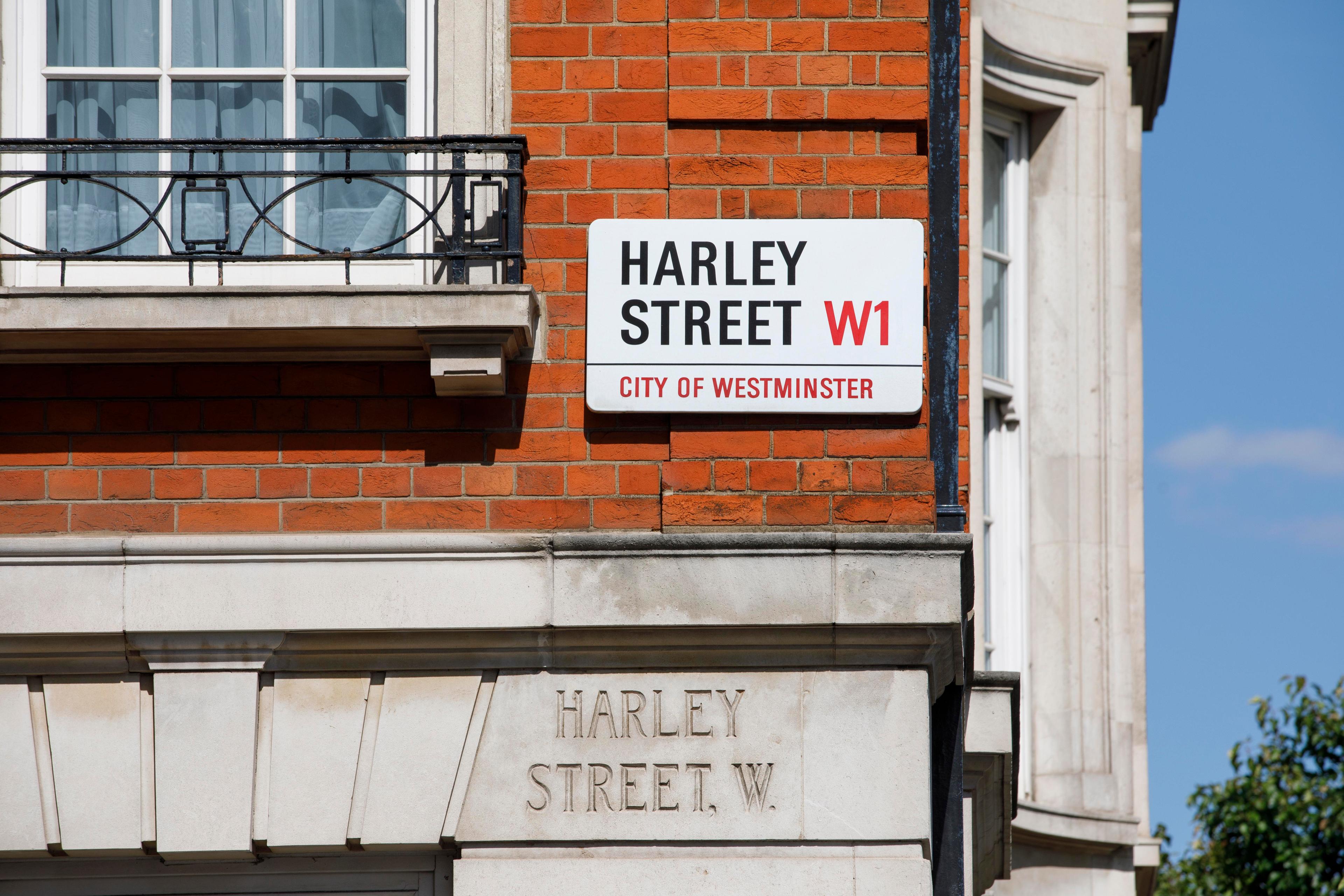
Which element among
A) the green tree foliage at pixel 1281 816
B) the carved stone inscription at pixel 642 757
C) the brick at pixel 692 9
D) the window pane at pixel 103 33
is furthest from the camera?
the green tree foliage at pixel 1281 816

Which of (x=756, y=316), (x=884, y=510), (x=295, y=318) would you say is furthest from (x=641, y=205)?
(x=884, y=510)

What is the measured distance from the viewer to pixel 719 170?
608 cm

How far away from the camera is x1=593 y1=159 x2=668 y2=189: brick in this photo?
240 inches

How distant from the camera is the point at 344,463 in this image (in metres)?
5.93

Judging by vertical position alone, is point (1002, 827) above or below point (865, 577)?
below

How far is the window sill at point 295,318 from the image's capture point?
5723mm

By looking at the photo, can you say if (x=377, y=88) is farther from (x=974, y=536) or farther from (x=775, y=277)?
(x=974, y=536)

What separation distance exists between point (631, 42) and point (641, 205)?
1.97 ft

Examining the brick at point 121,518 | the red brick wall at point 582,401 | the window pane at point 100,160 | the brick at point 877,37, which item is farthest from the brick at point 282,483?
the brick at point 877,37

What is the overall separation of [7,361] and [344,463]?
121 cm

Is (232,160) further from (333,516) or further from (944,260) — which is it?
(944,260)

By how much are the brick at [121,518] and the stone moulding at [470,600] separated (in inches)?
4.8

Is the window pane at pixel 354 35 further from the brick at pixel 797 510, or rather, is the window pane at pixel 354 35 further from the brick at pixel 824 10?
the brick at pixel 797 510

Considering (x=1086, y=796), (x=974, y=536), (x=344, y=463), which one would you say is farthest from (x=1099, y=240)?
(x=344, y=463)
